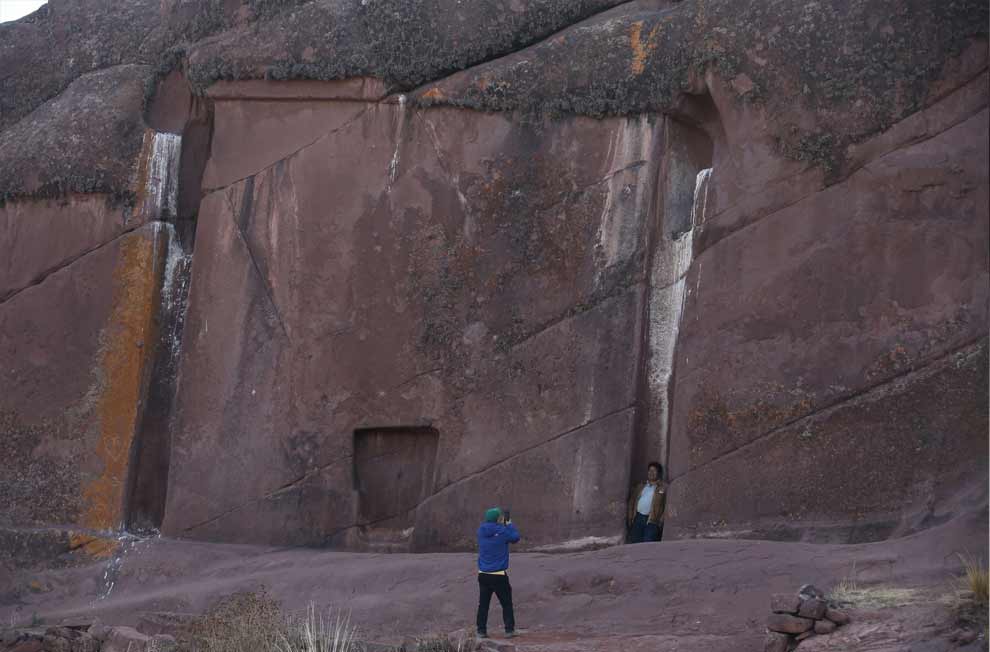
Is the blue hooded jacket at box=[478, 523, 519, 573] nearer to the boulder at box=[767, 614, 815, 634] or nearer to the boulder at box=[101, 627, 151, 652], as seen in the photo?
the boulder at box=[767, 614, 815, 634]

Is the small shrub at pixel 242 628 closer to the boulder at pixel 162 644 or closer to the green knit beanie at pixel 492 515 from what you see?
the boulder at pixel 162 644

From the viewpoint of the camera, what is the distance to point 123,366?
47.9 ft

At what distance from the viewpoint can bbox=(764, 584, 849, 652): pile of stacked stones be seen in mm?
8812

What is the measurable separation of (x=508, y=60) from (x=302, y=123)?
2318 mm

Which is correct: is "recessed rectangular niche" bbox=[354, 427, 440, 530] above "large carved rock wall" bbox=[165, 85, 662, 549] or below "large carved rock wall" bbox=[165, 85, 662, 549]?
below

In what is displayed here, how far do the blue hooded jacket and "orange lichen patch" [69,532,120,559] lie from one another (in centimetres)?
508

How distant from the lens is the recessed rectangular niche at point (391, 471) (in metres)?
13.9

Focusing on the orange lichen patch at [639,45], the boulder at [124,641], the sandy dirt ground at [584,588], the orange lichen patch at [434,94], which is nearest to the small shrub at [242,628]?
the boulder at [124,641]

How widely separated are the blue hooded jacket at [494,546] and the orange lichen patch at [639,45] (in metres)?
5.04

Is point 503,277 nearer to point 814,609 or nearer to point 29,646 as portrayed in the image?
point 29,646

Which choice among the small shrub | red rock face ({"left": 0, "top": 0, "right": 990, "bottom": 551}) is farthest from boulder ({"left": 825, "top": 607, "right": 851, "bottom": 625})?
the small shrub

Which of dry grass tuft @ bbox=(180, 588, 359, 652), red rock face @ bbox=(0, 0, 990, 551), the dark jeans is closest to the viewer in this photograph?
dry grass tuft @ bbox=(180, 588, 359, 652)

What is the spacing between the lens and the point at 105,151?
1503cm

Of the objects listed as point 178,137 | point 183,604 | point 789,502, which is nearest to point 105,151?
point 178,137
